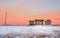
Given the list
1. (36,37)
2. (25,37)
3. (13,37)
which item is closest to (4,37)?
(13,37)

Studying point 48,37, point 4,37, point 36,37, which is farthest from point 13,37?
point 48,37

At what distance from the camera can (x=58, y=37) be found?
1566 cm

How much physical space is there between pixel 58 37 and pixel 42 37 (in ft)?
4.31

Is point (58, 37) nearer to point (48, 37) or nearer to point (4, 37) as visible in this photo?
point (48, 37)

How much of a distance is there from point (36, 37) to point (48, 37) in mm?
1000

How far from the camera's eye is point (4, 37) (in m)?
15.2

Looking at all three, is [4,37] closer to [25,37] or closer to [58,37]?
[25,37]

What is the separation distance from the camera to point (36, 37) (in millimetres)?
15875

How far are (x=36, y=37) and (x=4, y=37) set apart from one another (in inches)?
105

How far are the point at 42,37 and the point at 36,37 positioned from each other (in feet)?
1.65

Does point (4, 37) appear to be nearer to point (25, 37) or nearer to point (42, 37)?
point (25, 37)

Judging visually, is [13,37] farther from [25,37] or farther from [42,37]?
[42,37]

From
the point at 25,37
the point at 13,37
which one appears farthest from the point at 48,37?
the point at 13,37

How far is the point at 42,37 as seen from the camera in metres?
15.8
